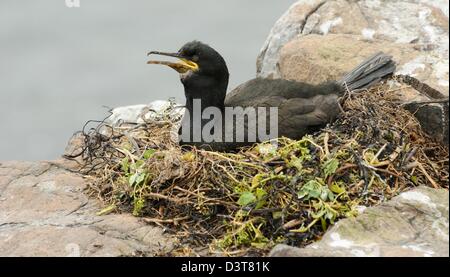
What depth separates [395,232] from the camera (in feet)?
23.3

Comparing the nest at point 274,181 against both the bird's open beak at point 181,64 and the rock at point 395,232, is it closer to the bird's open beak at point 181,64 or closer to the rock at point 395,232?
the rock at point 395,232

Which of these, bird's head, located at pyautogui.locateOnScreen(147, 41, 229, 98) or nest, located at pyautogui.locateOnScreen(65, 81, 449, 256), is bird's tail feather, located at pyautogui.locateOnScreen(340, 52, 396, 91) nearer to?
nest, located at pyautogui.locateOnScreen(65, 81, 449, 256)

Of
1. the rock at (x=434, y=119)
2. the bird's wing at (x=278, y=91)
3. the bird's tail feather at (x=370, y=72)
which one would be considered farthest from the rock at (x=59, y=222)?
the bird's tail feather at (x=370, y=72)

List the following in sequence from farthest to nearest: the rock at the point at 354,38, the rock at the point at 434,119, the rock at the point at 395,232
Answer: the rock at the point at 354,38, the rock at the point at 434,119, the rock at the point at 395,232

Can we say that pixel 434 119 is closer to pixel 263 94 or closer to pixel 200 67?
pixel 263 94

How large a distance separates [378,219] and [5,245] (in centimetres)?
308

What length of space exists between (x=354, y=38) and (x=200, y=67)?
2.89 metres

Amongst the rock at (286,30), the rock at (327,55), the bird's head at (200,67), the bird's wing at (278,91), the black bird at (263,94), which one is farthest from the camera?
the rock at (286,30)

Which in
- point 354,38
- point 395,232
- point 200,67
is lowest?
point 395,232

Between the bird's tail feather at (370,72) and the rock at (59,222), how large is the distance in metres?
2.94

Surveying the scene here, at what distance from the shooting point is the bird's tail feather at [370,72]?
32.5 feet

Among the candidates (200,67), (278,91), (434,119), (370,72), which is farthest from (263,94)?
(434,119)

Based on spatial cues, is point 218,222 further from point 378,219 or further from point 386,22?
point 386,22

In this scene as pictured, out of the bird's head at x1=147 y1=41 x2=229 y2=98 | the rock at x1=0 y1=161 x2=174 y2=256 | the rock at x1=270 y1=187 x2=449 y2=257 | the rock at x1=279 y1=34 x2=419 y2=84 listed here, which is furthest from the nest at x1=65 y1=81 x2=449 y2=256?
the rock at x1=279 y1=34 x2=419 y2=84
